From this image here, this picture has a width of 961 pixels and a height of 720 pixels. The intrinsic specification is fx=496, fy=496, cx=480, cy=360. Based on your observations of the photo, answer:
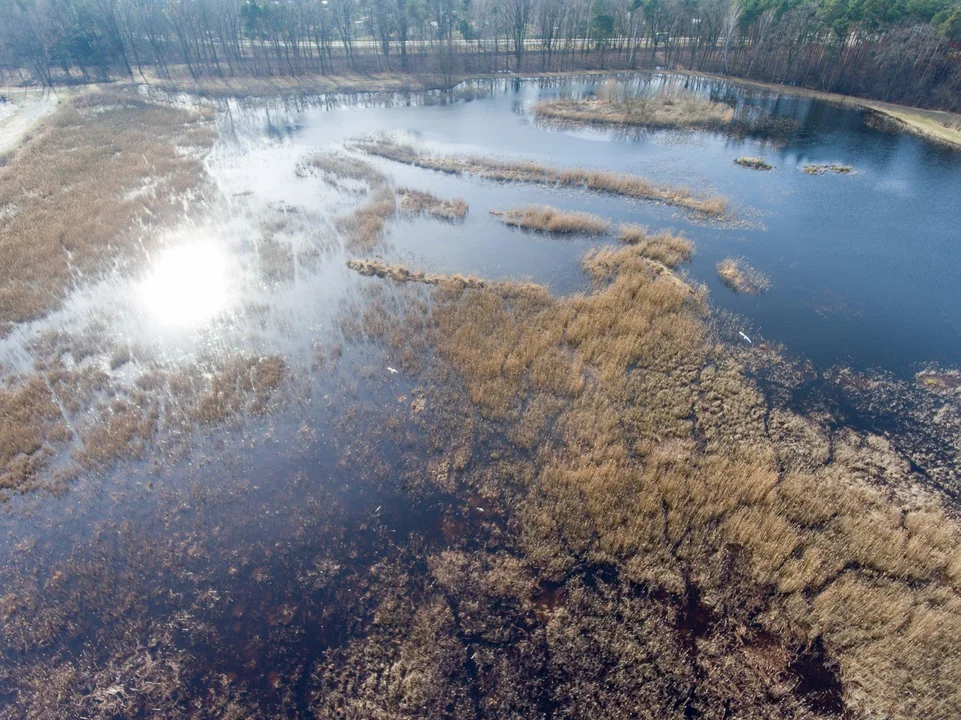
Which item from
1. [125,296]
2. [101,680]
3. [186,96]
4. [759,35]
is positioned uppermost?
[759,35]

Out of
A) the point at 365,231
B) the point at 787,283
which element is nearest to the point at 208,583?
the point at 365,231

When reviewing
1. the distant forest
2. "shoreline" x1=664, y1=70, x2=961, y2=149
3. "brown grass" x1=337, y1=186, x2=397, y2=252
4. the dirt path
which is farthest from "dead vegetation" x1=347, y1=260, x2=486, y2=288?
the distant forest

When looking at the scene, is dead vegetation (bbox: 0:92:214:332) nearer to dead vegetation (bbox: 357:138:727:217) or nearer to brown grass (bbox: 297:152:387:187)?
brown grass (bbox: 297:152:387:187)

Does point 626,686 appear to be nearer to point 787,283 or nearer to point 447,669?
point 447,669

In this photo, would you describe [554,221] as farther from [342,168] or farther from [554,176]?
[342,168]

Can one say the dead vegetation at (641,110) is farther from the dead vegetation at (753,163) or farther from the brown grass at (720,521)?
the brown grass at (720,521)

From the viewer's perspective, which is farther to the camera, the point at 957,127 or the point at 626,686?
the point at 957,127

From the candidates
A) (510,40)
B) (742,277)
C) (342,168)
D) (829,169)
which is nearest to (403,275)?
(742,277)

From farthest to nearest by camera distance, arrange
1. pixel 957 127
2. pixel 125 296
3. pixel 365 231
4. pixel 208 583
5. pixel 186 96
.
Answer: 1. pixel 186 96
2. pixel 957 127
3. pixel 365 231
4. pixel 125 296
5. pixel 208 583

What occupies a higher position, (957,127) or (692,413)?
(957,127)
